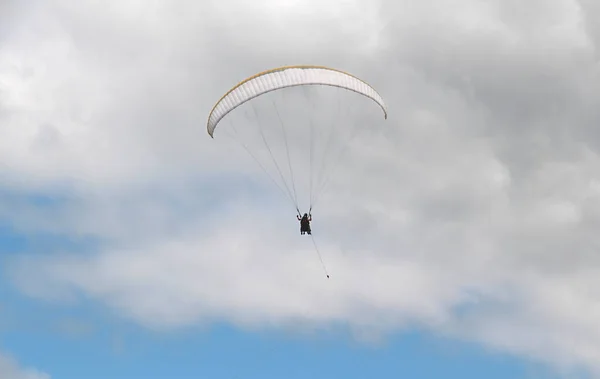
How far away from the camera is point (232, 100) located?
69.4 metres

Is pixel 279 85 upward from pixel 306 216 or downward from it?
upward

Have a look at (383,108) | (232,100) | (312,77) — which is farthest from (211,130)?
(383,108)

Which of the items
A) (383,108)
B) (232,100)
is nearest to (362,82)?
(383,108)

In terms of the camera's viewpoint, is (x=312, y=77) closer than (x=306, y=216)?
Yes

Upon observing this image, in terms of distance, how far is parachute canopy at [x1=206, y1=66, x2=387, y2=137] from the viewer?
67.9 m

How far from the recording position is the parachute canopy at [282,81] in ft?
223

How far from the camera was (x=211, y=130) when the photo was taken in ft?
238

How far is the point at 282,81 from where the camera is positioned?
68.3 m

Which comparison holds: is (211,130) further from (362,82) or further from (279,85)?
(362,82)

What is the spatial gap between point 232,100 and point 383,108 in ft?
46.8

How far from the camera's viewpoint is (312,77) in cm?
6862

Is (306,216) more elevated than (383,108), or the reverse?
(383,108)

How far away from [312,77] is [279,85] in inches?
113

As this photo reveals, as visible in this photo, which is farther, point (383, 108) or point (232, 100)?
point (383, 108)
